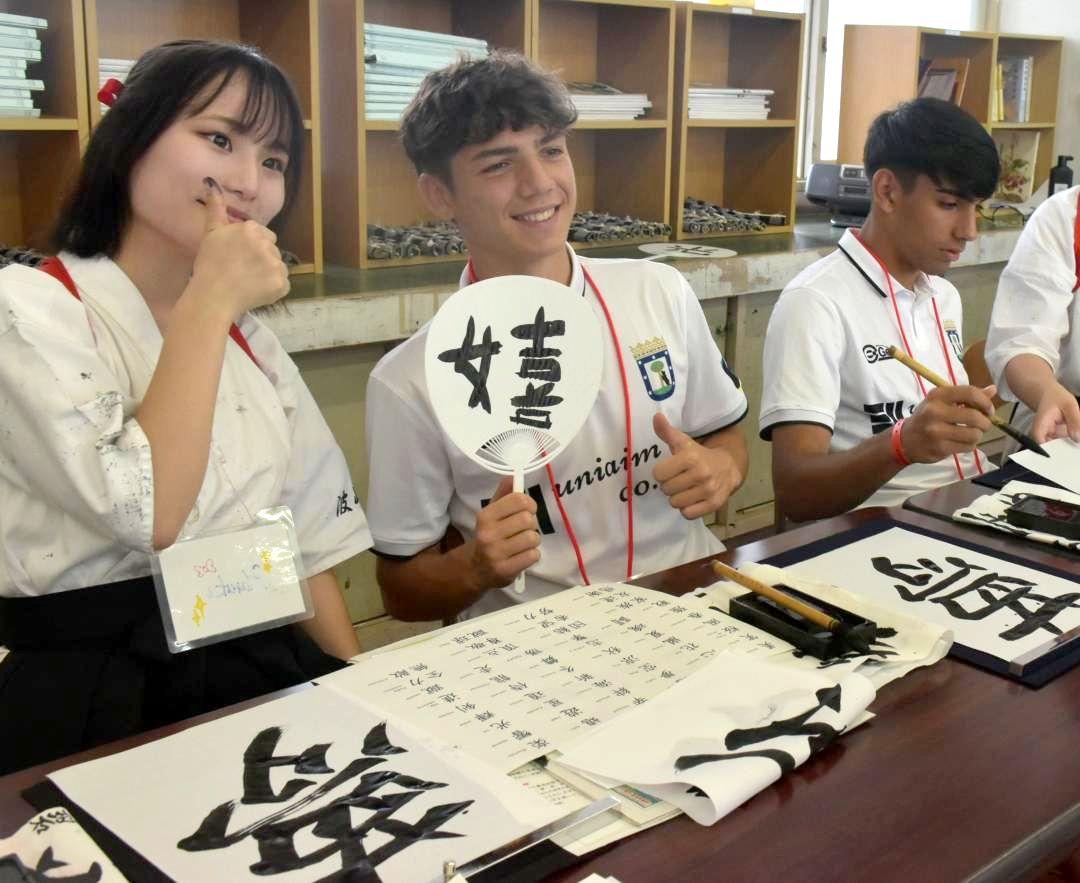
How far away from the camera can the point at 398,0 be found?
3.05 m

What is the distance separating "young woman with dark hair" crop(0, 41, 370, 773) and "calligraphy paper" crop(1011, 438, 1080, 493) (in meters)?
1.10

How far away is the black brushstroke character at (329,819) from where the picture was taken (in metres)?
0.74

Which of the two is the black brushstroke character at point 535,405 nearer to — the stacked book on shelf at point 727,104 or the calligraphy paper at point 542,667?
the calligraphy paper at point 542,667

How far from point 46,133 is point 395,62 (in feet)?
2.78

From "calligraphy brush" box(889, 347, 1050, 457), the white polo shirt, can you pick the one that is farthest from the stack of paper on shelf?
"calligraphy brush" box(889, 347, 1050, 457)

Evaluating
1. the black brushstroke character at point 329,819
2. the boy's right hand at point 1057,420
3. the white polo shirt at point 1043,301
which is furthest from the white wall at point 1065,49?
the black brushstroke character at point 329,819

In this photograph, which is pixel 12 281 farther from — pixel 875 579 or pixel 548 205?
pixel 875 579

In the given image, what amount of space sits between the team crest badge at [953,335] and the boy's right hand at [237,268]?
4.69ft

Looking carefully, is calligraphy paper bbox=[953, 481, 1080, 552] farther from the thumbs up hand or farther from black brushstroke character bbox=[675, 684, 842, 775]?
black brushstroke character bbox=[675, 684, 842, 775]

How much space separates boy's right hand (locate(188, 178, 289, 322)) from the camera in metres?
1.15

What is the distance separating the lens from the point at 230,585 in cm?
114

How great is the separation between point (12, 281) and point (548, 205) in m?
0.70

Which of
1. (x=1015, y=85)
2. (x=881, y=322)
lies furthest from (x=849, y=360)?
(x=1015, y=85)

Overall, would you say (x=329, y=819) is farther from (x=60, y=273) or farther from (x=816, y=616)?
(x=60, y=273)
